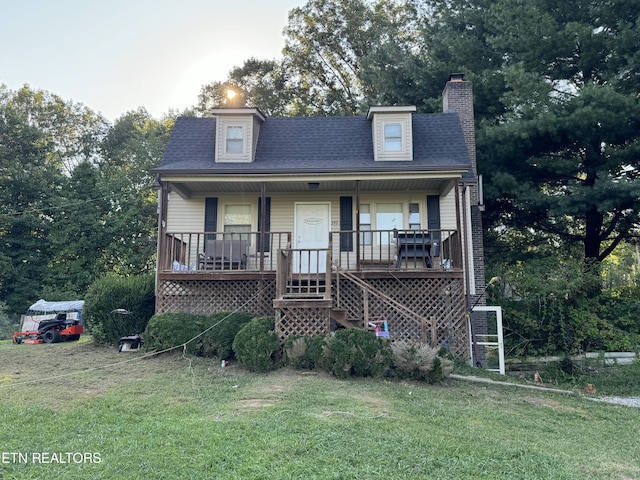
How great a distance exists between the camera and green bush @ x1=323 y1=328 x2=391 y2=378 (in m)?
7.89

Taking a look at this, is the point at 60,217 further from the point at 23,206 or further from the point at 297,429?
the point at 297,429

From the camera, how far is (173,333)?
967 centimetres

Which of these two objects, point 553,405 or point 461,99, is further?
point 461,99

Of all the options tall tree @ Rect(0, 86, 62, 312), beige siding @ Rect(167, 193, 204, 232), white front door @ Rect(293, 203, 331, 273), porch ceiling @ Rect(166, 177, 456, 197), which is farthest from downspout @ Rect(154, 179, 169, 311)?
tall tree @ Rect(0, 86, 62, 312)

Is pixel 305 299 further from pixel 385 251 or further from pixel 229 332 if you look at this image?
pixel 385 251

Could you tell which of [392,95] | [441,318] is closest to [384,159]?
[441,318]

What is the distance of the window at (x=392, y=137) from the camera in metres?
12.4

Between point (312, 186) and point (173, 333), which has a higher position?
point (312, 186)

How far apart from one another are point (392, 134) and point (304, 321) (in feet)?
19.7

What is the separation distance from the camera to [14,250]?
79.4 ft

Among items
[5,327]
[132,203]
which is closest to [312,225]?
[5,327]

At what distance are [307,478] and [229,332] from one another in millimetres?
6006

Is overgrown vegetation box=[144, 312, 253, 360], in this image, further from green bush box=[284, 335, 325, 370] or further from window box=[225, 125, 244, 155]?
window box=[225, 125, 244, 155]

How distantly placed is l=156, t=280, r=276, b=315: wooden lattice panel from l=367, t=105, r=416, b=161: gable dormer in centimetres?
445
